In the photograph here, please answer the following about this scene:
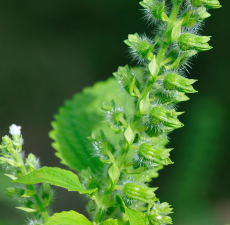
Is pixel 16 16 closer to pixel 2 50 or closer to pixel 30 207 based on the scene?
pixel 2 50

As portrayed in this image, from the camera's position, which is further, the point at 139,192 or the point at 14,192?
the point at 14,192

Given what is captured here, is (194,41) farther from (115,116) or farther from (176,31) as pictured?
(115,116)

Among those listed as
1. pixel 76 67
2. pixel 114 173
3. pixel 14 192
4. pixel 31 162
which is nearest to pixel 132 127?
pixel 114 173

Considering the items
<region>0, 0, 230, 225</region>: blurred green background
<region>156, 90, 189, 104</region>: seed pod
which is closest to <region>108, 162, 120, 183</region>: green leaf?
<region>156, 90, 189, 104</region>: seed pod

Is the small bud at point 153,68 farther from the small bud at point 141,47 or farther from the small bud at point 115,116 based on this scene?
the small bud at point 115,116

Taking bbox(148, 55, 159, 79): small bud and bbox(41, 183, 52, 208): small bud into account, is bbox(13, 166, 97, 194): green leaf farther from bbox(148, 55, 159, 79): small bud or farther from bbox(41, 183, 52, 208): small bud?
bbox(148, 55, 159, 79): small bud

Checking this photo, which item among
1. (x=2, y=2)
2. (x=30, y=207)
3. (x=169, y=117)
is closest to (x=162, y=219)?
(x=169, y=117)
